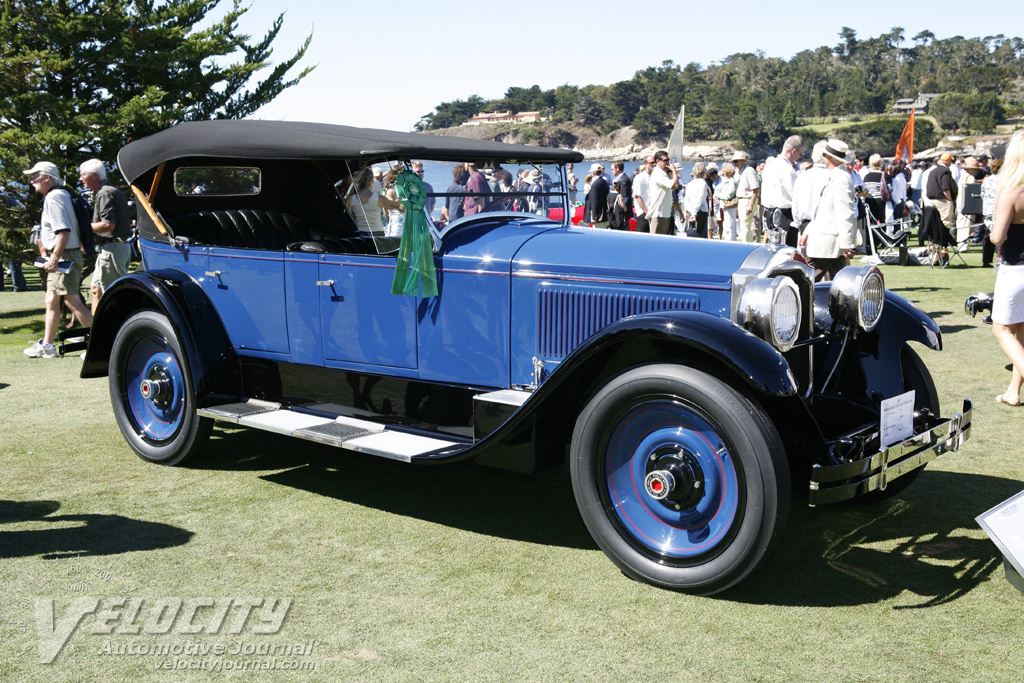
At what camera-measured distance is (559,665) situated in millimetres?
2768

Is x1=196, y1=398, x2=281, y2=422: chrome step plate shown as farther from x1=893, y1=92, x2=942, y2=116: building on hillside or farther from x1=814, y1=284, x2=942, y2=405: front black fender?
x1=893, y1=92, x2=942, y2=116: building on hillside

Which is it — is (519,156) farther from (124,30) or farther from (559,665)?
(124,30)

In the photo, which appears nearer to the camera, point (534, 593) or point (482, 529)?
point (534, 593)

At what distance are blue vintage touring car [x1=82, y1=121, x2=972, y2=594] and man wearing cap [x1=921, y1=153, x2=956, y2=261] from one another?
35.6 feet

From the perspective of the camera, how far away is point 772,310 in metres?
3.34

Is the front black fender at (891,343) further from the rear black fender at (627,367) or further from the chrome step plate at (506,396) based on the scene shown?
the chrome step plate at (506,396)

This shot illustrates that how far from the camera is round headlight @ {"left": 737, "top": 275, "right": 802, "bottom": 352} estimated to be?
11.0 feet

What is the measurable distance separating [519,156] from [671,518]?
2227 mm

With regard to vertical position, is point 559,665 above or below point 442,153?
below

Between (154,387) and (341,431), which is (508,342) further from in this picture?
(154,387)

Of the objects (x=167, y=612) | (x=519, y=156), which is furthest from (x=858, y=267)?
(x=167, y=612)

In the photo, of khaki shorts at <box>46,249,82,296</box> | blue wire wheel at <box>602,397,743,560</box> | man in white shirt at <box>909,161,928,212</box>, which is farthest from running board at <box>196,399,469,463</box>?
man in white shirt at <box>909,161,928,212</box>

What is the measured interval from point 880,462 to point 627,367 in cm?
100

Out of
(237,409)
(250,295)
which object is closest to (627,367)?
(237,409)
